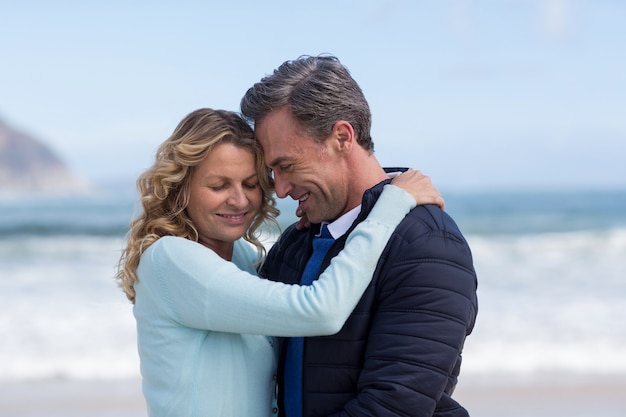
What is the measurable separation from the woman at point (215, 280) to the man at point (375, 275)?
0.22 ft

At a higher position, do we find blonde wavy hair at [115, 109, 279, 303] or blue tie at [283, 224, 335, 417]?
blonde wavy hair at [115, 109, 279, 303]

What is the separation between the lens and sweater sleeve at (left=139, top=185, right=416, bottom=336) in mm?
2119

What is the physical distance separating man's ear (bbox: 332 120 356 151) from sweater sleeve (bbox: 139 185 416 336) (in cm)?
20

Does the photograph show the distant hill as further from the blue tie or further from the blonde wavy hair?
the blue tie

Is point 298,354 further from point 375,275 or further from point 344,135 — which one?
point 344,135

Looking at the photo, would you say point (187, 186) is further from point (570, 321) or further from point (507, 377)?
point (570, 321)

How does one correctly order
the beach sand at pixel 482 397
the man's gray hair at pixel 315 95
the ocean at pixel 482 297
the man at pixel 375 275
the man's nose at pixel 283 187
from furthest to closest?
the ocean at pixel 482 297 → the beach sand at pixel 482 397 → the man's nose at pixel 283 187 → the man's gray hair at pixel 315 95 → the man at pixel 375 275

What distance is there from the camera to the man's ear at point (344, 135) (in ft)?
7.68

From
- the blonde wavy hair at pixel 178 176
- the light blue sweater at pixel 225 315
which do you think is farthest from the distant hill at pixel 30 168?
the light blue sweater at pixel 225 315

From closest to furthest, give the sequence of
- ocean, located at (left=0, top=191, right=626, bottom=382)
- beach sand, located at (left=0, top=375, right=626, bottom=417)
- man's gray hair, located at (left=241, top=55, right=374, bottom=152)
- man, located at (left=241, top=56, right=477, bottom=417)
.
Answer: man, located at (left=241, top=56, right=477, bottom=417) < man's gray hair, located at (left=241, top=55, right=374, bottom=152) < beach sand, located at (left=0, top=375, right=626, bottom=417) < ocean, located at (left=0, top=191, right=626, bottom=382)

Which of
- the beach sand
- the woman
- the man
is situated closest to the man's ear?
the man

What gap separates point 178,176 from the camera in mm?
2416

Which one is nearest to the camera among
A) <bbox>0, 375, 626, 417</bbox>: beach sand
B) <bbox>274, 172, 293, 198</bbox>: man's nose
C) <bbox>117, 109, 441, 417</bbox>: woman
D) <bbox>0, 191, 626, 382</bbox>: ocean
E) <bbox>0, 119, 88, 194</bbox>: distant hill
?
<bbox>117, 109, 441, 417</bbox>: woman

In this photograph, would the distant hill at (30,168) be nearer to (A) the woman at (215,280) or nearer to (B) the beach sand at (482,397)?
(B) the beach sand at (482,397)
